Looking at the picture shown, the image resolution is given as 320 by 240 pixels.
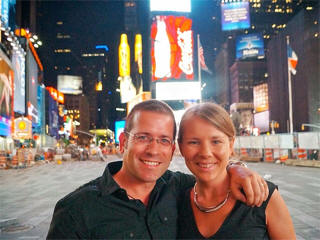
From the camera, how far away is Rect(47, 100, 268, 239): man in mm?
2303

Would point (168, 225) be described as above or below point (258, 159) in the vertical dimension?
above

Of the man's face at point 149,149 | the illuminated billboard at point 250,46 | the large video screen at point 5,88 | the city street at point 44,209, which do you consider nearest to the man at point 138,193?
the man's face at point 149,149

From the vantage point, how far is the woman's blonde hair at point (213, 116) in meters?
2.50

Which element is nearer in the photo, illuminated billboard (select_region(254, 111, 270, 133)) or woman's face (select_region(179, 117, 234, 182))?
woman's face (select_region(179, 117, 234, 182))

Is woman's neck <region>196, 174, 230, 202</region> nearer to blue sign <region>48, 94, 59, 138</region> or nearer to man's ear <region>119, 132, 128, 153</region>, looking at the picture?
man's ear <region>119, 132, 128, 153</region>

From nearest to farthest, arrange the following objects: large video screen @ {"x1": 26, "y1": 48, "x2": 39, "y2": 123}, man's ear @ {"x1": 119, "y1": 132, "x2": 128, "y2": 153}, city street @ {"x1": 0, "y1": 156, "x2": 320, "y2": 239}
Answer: man's ear @ {"x1": 119, "y1": 132, "x2": 128, "y2": 153} → city street @ {"x1": 0, "y1": 156, "x2": 320, "y2": 239} → large video screen @ {"x1": 26, "y1": 48, "x2": 39, "y2": 123}

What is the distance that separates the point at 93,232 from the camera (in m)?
2.31

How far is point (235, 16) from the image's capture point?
298 ft

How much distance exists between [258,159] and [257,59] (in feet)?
417

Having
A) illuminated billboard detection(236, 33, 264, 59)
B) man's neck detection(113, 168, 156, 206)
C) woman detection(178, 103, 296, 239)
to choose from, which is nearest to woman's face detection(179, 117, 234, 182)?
woman detection(178, 103, 296, 239)

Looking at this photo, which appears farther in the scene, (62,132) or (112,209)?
(62,132)

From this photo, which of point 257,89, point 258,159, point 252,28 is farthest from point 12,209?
point 252,28

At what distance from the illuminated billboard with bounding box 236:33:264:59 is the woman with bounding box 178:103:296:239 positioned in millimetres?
113989

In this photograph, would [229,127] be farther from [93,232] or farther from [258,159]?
[258,159]
